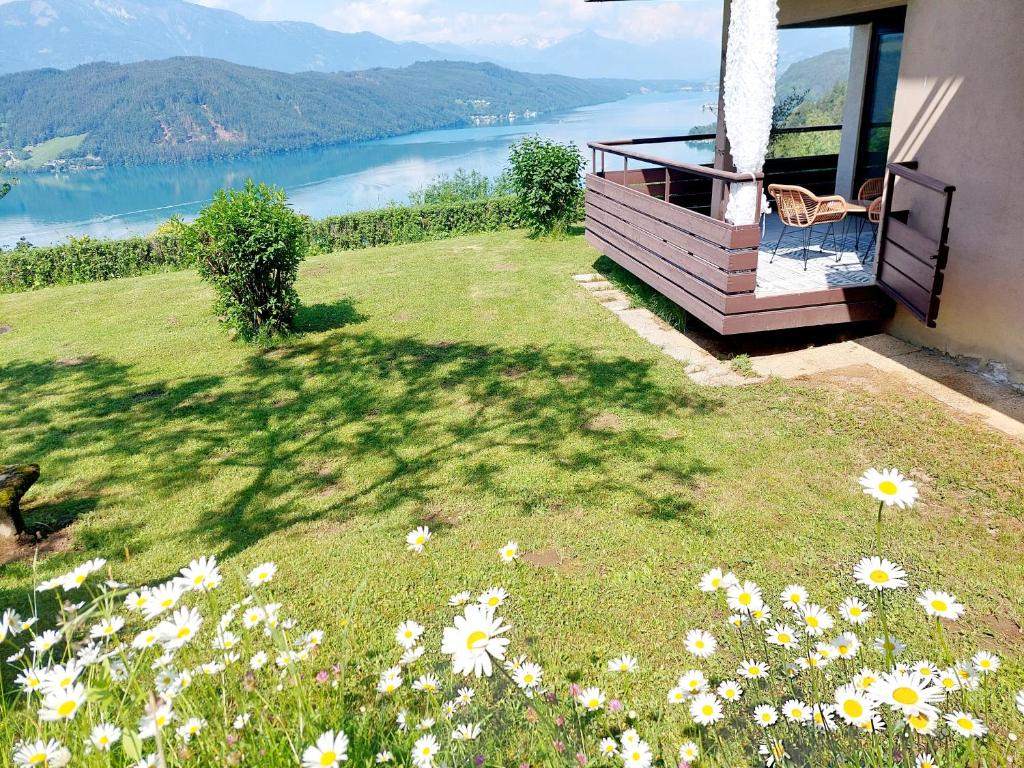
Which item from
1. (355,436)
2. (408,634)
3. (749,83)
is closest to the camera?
(408,634)

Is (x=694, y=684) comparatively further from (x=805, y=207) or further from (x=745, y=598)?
(x=805, y=207)

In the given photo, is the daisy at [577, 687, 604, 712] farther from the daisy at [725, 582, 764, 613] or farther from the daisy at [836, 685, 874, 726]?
the daisy at [836, 685, 874, 726]

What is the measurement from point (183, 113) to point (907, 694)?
138230 millimetres

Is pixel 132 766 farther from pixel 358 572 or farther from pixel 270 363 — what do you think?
pixel 270 363

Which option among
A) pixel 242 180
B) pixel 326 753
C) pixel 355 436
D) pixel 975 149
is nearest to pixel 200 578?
pixel 326 753

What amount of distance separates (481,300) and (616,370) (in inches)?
136

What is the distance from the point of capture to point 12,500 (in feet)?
14.4

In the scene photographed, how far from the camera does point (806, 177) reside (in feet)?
35.9

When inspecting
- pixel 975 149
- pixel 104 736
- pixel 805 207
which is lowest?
pixel 104 736

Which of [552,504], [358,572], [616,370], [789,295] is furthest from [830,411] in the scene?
[358,572]

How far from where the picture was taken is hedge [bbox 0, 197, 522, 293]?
14406 millimetres

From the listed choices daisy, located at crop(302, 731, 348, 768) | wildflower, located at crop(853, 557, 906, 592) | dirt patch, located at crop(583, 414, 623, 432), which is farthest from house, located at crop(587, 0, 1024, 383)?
daisy, located at crop(302, 731, 348, 768)

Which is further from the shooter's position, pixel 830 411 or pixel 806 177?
pixel 806 177

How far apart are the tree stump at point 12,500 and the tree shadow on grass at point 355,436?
0.48m
